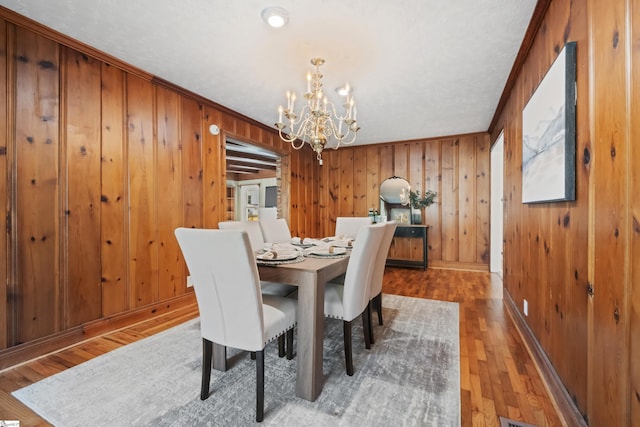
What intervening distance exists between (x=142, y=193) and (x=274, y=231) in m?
1.33

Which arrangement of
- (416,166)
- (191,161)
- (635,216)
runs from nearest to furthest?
(635,216) < (191,161) < (416,166)

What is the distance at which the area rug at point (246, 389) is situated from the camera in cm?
141

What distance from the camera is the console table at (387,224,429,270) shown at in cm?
496

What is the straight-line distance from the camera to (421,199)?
522cm

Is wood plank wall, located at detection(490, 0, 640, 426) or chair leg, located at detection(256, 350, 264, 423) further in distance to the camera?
chair leg, located at detection(256, 350, 264, 423)

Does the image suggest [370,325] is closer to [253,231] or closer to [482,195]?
[253,231]

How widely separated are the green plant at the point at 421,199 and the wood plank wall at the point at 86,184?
143 inches

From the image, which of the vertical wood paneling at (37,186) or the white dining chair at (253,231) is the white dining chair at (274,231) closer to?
the white dining chair at (253,231)

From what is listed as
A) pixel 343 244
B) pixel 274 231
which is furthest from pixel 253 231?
pixel 343 244

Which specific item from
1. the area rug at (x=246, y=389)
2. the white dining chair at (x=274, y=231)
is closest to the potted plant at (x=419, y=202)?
the white dining chair at (x=274, y=231)

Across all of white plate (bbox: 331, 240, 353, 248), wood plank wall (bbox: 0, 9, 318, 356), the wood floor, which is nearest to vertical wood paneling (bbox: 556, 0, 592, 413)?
the wood floor

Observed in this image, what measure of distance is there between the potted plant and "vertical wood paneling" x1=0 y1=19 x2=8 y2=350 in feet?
16.7

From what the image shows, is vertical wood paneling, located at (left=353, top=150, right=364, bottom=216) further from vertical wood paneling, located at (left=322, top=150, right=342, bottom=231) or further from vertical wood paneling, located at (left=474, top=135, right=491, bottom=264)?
vertical wood paneling, located at (left=474, top=135, right=491, bottom=264)

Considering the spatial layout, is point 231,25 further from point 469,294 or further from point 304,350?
point 469,294
